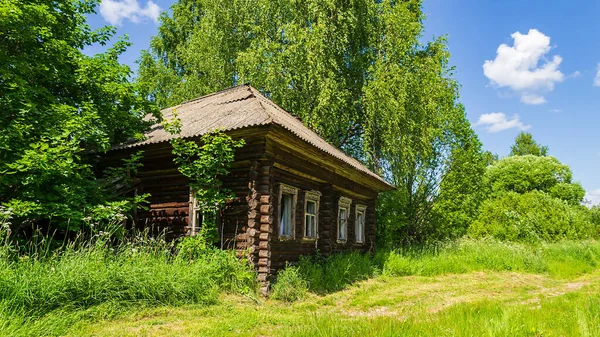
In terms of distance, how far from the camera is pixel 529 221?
25000mm

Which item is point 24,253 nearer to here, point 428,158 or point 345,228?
point 345,228

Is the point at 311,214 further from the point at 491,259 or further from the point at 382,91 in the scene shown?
the point at 382,91

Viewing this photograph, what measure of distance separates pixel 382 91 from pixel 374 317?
1264 centimetres

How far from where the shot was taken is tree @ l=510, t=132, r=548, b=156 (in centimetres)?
4656

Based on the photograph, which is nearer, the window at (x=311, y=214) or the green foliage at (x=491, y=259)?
the window at (x=311, y=214)

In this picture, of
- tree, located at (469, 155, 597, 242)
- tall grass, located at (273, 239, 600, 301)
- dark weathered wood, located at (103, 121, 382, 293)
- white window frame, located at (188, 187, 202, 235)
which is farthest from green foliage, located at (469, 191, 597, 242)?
white window frame, located at (188, 187, 202, 235)

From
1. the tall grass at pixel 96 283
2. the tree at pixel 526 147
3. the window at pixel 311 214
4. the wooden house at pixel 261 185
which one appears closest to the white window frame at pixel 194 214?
the wooden house at pixel 261 185

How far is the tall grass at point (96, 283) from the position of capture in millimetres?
5426

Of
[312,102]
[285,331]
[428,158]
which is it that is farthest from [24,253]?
[428,158]

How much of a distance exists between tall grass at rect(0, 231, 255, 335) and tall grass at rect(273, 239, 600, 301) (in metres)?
2.68

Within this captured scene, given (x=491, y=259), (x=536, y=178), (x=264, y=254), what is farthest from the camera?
(x=536, y=178)

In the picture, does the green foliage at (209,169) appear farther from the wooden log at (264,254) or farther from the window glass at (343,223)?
the window glass at (343,223)

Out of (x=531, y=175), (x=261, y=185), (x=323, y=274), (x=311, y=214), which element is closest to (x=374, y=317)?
(x=323, y=274)

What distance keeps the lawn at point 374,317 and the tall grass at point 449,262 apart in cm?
63
